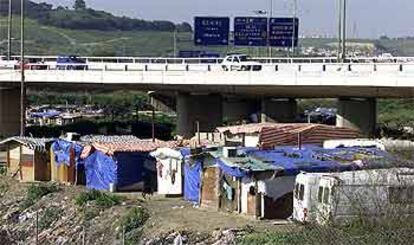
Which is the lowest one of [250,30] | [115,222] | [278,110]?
[115,222]

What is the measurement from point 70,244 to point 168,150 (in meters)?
7.12

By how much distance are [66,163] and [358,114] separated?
2049 centimetres

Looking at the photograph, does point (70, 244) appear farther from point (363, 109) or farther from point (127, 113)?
point (127, 113)

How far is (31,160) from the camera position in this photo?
42.7 meters

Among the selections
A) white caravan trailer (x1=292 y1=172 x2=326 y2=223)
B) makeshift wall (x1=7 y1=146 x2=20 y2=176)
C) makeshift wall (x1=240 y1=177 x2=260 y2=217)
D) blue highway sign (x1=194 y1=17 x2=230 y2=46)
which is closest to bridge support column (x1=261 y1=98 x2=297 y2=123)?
blue highway sign (x1=194 y1=17 x2=230 y2=46)

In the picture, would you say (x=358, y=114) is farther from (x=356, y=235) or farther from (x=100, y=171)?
(x=356, y=235)

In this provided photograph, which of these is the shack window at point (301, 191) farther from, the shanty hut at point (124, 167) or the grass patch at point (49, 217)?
the shanty hut at point (124, 167)

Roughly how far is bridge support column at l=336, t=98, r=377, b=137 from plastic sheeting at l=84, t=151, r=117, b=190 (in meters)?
19.3

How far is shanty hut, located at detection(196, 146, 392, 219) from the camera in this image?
95.6 feet

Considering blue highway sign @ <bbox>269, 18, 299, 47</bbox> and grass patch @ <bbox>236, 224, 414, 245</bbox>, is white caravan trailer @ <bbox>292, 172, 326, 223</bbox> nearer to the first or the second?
grass patch @ <bbox>236, 224, 414, 245</bbox>

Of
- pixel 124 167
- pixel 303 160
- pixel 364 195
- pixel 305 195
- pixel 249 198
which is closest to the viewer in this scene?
pixel 364 195

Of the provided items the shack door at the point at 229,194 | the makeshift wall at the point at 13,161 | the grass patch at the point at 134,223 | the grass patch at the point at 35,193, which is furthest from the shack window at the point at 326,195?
the makeshift wall at the point at 13,161

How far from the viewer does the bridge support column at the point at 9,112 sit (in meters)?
71.6

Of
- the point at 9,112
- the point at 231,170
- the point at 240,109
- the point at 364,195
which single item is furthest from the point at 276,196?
the point at 240,109
